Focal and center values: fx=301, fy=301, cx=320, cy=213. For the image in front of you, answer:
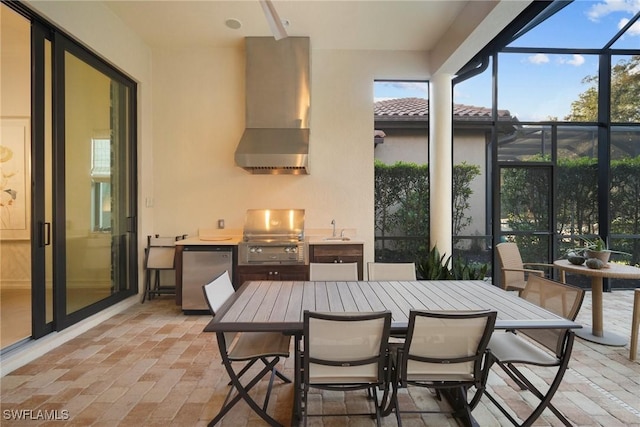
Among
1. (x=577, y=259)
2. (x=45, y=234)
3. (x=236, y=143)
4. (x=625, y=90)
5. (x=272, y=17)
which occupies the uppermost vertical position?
(x=625, y=90)

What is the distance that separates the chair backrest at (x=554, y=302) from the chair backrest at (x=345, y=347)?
0.89m

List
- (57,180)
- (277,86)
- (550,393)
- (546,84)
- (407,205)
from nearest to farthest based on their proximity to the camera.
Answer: (550,393), (57,180), (277,86), (546,84), (407,205)

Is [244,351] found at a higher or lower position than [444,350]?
lower

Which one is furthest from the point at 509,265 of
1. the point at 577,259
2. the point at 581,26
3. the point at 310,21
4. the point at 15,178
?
the point at 15,178

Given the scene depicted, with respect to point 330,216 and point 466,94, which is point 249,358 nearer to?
point 330,216

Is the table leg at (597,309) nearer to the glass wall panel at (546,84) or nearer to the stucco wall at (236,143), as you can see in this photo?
the stucco wall at (236,143)

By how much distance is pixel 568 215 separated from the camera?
15.8 ft

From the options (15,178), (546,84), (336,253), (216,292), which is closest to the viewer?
(216,292)

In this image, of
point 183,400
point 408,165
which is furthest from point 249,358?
point 408,165

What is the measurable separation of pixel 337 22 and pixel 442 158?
2.36 m

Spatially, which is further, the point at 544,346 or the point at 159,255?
the point at 159,255

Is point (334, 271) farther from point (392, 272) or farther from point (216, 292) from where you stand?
point (216, 292)

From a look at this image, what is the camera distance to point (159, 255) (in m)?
4.34

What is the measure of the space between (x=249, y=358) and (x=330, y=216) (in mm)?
2971
